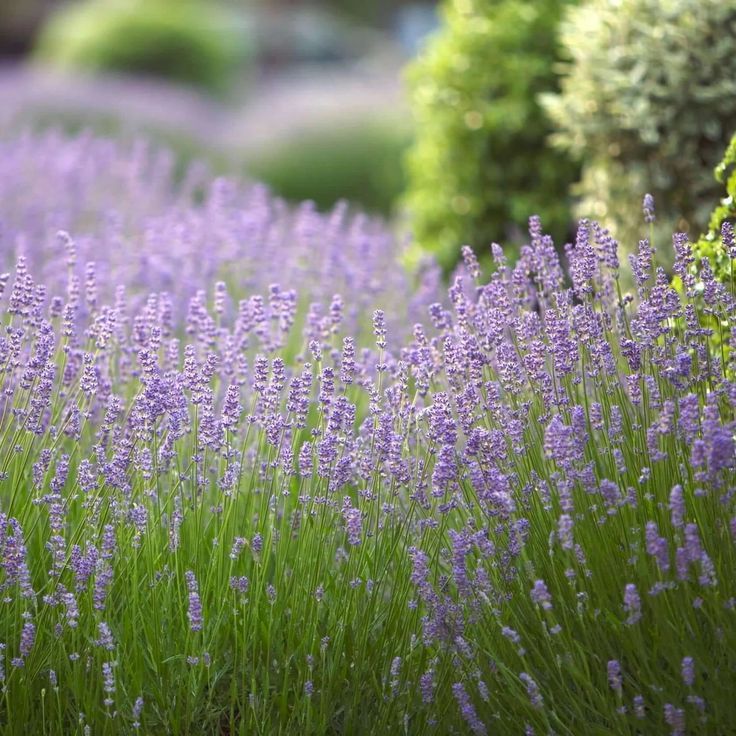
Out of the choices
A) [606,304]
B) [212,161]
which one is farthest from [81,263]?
[212,161]

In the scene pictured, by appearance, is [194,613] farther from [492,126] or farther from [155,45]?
[155,45]

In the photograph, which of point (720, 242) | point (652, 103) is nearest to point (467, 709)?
point (720, 242)

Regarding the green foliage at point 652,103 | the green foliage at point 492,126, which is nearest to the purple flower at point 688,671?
the green foliage at point 652,103

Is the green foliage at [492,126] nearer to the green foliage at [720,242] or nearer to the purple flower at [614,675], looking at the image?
the green foliage at [720,242]

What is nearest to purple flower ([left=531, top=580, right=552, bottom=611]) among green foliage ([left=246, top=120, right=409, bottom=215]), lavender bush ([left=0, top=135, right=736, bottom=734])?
lavender bush ([left=0, top=135, right=736, bottom=734])

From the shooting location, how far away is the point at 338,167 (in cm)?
1211

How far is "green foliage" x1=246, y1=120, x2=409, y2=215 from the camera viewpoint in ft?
39.4

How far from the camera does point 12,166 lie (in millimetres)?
6613

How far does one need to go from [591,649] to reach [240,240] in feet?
10.6

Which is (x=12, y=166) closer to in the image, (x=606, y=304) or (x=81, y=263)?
(x=81, y=263)

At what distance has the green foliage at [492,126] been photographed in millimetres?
6652

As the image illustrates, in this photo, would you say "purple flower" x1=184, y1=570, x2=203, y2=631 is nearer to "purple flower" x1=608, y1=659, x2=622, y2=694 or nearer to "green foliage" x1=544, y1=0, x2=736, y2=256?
"purple flower" x1=608, y1=659, x2=622, y2=694

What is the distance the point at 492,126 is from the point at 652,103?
167cm

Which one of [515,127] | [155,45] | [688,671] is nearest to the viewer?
[688,671]
